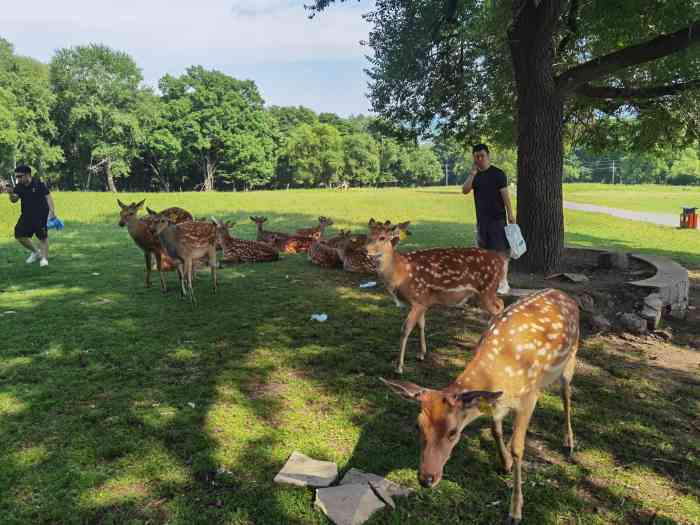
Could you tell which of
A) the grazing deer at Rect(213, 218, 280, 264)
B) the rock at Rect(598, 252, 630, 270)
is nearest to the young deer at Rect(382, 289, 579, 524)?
the rock at Rect(598, 252, 630, 270)

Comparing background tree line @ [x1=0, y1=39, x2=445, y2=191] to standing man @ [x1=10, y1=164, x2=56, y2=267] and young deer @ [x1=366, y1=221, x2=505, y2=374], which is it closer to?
standing man @ [x1=10, y1=164, x2=56, y2=267]

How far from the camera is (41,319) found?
6.87 metres

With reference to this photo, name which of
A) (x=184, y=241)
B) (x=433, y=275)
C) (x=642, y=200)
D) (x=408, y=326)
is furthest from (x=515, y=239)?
(x=642, y=200)

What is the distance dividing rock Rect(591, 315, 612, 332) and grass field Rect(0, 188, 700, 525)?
0.60 metres

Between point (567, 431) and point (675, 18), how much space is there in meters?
7.75

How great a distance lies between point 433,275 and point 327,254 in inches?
221

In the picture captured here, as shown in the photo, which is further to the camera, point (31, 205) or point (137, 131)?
point (137, 131)

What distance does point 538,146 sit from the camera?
8492 millimetres

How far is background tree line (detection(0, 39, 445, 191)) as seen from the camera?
1999 inches

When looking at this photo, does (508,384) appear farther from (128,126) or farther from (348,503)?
(128,126)

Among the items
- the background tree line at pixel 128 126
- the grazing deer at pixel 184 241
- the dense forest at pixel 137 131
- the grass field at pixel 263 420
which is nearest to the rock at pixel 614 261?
the grass field at pixel 263 420

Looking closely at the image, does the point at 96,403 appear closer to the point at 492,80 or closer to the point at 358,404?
the point at 358,404

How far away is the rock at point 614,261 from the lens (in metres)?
9.24

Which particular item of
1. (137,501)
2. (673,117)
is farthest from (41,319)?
(673,117)
